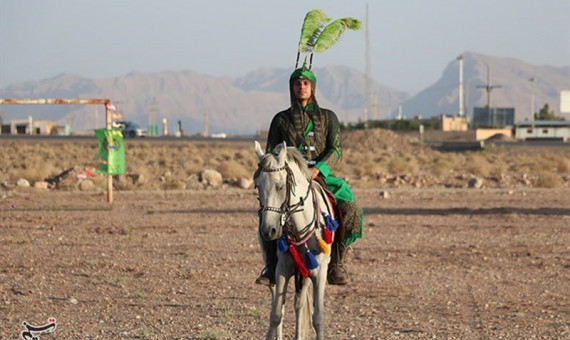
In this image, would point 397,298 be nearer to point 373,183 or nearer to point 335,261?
point 335,261

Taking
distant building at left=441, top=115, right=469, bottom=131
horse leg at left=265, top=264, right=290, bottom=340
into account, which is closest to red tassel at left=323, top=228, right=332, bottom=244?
horse leg at left=265, top=264, right=290, bottom=340

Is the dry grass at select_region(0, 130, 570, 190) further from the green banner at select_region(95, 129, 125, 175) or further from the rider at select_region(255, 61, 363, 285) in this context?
the rider at select_region(255, 61, 363, 285)

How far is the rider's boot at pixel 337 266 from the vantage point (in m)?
10.7

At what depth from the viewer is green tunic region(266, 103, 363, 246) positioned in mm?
10664

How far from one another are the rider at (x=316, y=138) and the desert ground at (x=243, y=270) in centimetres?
161

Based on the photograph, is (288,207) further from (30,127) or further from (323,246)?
(30,127)

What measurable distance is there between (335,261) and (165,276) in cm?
659

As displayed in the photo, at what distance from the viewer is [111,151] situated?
29.7 metres

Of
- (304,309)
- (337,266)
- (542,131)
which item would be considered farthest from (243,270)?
(542,131)

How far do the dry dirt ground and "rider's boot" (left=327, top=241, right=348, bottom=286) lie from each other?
141 cm

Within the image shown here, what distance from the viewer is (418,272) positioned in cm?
1750

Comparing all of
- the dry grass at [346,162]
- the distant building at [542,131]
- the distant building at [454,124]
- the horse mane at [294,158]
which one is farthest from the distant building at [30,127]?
the horse mane at [294,158]

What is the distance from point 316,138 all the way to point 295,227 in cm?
114

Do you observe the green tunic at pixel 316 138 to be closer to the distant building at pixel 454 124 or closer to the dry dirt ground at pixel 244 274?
the dry dirt ground at pixel 244 274
